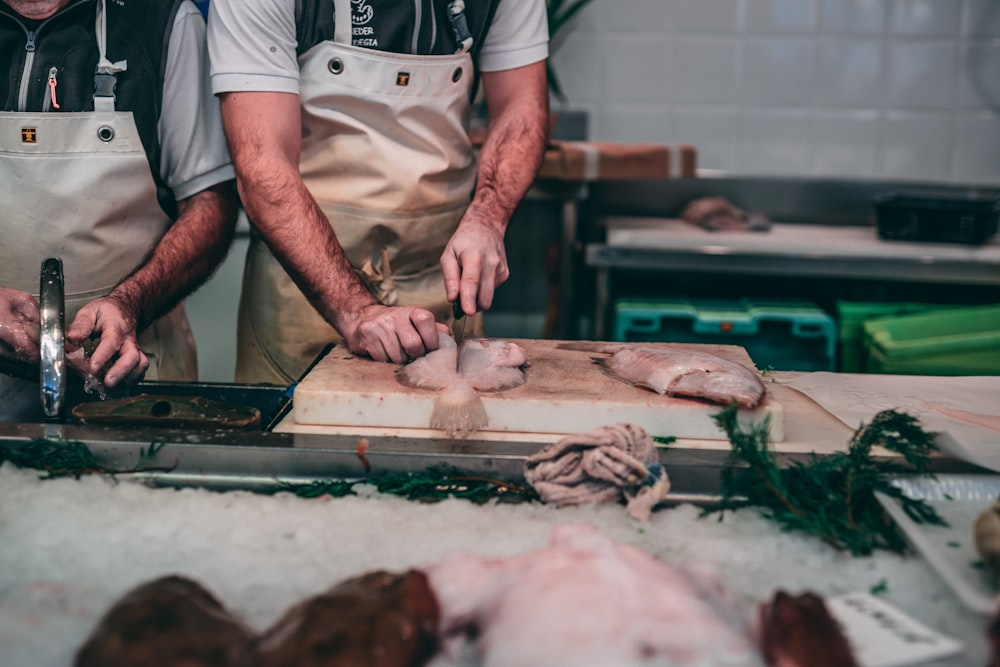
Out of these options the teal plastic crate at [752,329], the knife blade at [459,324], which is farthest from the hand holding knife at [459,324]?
the teal plastic crate at [752,329]

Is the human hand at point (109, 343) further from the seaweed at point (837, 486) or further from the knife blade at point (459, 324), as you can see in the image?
the seaweed at point (837, 486)

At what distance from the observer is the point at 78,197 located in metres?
2.29

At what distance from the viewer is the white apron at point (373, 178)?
2383mm

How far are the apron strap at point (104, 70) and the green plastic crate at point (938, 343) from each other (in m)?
2.37

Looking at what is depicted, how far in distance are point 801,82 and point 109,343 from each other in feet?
11.2

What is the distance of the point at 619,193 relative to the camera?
4160mm

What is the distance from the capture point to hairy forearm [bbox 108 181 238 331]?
224 centimetres

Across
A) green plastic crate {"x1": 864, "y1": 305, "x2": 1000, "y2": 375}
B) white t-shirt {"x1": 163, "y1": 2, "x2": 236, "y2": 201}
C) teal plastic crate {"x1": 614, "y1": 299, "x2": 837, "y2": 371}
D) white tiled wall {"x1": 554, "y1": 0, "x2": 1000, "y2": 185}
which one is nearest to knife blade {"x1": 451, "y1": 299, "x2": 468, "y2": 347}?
white t-shirt {"x1": 163, "y1": 2, "x2": 236, "y2": 201}

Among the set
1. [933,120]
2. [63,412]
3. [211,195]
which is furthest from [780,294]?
[63,412]

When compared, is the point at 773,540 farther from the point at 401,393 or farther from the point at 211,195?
the point at 211,195

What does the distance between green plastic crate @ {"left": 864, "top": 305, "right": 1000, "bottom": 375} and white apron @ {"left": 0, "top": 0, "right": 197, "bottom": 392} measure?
7.37 ft

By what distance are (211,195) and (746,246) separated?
194 cm

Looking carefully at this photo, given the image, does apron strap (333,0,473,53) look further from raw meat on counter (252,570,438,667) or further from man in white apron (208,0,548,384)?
raw meat on counter (252,570,438,667)

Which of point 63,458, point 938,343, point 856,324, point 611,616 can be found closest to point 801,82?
point 856,324
